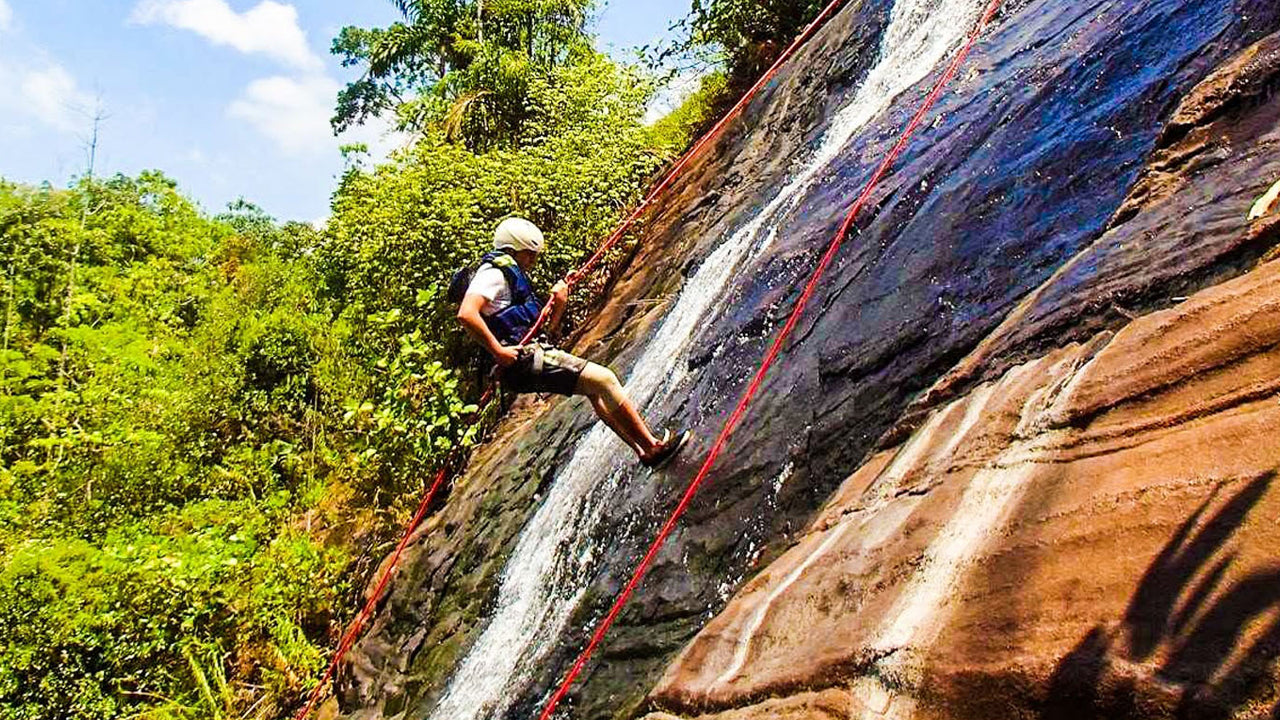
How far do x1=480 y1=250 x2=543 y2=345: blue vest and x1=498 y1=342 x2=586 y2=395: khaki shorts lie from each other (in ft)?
0.40

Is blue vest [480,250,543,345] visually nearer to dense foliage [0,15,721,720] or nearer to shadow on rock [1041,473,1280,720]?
shadow on rock [1041,473,1280,720]

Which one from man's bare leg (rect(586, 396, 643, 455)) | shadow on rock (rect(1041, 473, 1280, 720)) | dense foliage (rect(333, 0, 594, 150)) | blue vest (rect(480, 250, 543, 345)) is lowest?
shadow on rock (rect(1041, 473, 1280, 720))

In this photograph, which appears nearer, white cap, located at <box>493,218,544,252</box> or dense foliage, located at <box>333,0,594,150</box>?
white cap, located at <box>493,218,544,252</box>

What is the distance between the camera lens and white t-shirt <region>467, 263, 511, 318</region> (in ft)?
16.2

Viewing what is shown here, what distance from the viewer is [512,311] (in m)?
5.02

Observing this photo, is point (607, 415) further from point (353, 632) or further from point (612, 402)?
point (353, 632)

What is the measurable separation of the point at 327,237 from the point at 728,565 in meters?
12.0

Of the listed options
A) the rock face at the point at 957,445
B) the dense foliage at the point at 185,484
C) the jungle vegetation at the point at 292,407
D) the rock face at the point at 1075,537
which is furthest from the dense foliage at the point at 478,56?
the rock face at the point at 1075,537

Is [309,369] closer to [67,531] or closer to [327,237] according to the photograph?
[327,237]

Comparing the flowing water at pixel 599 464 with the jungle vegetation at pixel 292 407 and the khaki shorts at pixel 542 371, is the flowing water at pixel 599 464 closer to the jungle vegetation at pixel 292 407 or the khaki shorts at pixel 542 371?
the khaki shorts at pixel 542 371

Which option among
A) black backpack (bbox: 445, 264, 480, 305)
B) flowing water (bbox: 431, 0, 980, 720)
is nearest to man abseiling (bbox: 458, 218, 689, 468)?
black backpack (bbox: 445, 264, 480, 305)

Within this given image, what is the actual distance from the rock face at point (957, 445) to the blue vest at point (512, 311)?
50.0 inches

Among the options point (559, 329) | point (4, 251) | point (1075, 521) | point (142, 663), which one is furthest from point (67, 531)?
point (4, 251)

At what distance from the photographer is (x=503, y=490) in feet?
26.0
